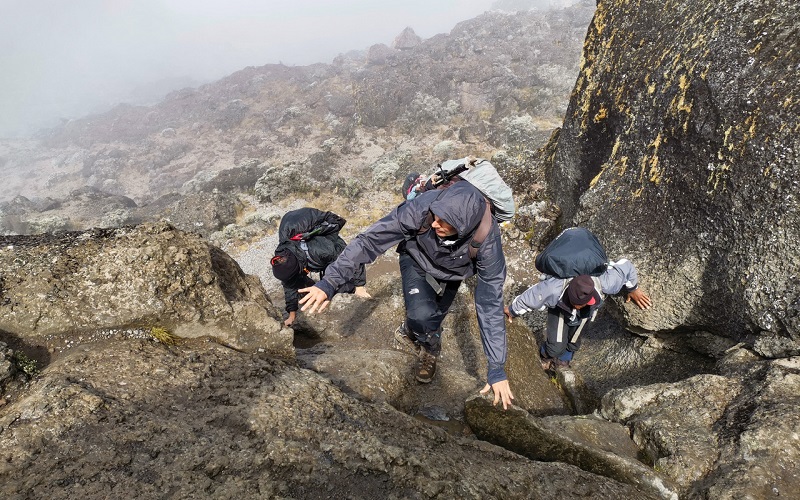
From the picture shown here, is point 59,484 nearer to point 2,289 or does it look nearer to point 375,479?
point 375,479

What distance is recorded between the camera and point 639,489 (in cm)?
373

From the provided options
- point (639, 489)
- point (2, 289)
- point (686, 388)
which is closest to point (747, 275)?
point (686, 388)

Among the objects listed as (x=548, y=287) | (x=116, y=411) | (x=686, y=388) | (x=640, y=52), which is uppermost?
(x=640, y=52)

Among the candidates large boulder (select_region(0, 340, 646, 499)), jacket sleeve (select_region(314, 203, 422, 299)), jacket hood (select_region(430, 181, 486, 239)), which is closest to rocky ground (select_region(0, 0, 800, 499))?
large boulder (select_region(0, 340, 646, 499))

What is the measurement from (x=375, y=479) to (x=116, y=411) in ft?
8.04

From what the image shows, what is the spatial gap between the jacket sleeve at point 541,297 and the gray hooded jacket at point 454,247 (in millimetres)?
2027

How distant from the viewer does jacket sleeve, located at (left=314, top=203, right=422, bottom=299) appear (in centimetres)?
464

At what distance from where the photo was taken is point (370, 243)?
4840mm

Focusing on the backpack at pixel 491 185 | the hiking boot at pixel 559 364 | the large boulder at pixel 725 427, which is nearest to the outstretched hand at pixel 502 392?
the large boulder at pixel 725 427

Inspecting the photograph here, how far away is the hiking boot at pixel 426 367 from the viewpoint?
6.38 m

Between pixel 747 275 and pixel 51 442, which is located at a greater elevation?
pixel 51 442

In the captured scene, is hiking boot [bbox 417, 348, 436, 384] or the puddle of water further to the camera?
hiking boot [bbox 417, 348, 436, 384]

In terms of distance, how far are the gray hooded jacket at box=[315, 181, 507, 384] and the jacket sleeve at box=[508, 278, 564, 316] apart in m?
2.03

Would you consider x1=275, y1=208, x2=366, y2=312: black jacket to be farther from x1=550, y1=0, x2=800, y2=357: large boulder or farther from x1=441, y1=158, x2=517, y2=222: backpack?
x1=550, y1=0, x2=800, y2=357: large boulder
